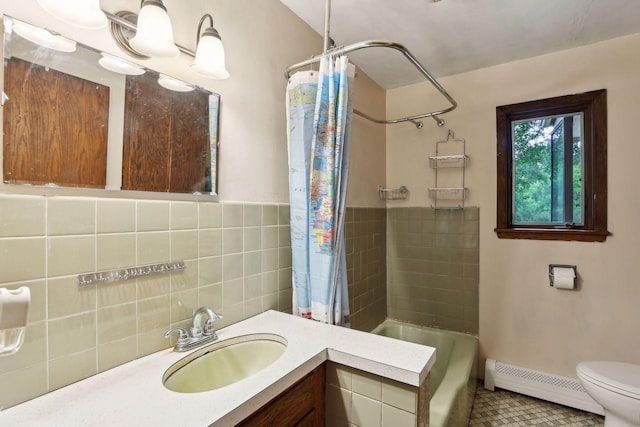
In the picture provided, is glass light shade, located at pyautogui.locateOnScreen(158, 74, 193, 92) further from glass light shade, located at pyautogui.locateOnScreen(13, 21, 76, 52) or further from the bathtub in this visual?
the bathtub

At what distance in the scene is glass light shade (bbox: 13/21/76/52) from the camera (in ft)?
2.61

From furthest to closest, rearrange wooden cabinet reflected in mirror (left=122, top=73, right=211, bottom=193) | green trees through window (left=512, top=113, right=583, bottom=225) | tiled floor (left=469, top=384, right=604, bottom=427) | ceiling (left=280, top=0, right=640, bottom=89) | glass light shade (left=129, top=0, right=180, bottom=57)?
green trees through window (left=512, top=113, right=583, bottom=225)
tiled floor (left=469, top=384, right=604, bottom=427)
ceiling (left=280, top=0, right=640, bottom=89)
wooden cabinet reflected in mirror (left=122, top=73, right=211, bottom=193)
glass light shade (left=129, top=0, right=180, bottom=57)

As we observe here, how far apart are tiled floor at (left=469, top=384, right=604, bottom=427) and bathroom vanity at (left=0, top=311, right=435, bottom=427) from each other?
1407 millimetres

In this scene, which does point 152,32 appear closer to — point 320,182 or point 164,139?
point 164,139

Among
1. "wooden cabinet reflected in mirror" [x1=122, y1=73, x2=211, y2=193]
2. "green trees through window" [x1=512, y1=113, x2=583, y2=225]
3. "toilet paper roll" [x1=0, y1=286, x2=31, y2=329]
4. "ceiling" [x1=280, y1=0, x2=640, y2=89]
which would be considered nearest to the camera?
"toilet paper roll" [x1=0, y1=286, x2=31, y2=329]

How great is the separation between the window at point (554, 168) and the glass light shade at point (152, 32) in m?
2.29

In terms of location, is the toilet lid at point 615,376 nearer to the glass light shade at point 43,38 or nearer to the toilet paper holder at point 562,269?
the toilet paper holder at point 562,269

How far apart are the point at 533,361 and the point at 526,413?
1.22 ft

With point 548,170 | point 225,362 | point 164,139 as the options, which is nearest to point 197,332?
point 225,362

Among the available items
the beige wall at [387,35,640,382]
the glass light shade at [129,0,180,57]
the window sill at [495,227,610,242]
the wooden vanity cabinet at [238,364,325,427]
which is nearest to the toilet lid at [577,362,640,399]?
the beige wall at [387,35,640,382]

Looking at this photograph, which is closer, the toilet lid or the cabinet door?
the cabinet door

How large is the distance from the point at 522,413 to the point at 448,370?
592 millimetres

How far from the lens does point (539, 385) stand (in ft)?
6.90

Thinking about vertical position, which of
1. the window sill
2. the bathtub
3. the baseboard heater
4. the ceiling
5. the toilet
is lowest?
the baseboard heater
